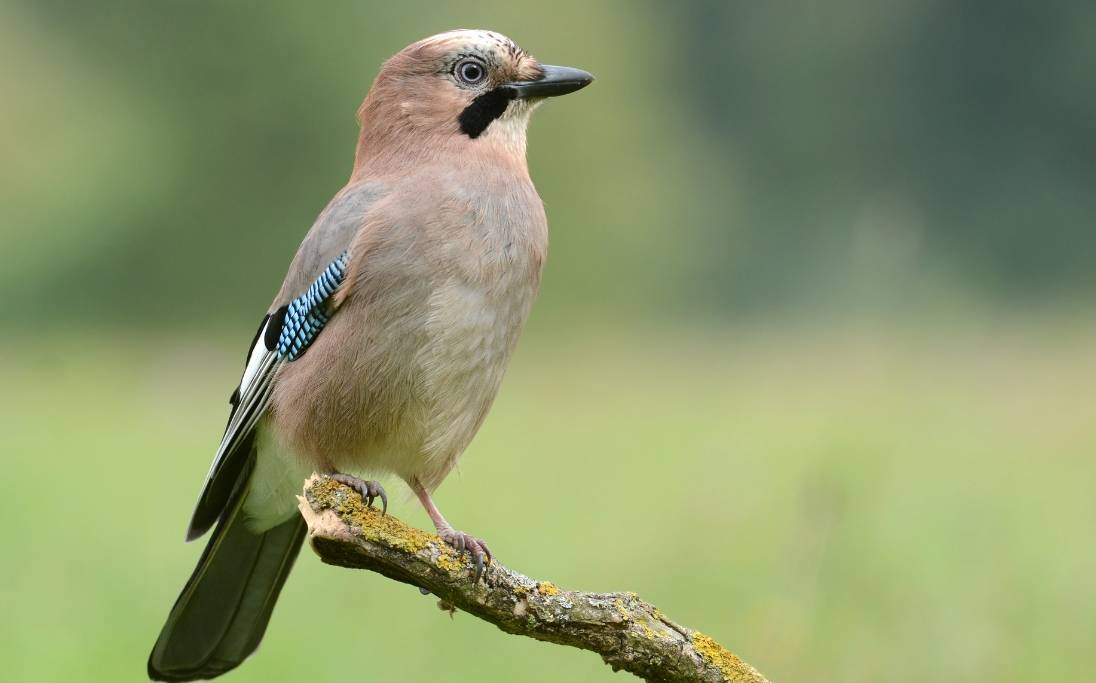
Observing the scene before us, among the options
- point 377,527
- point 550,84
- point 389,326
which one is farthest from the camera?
point 550,84

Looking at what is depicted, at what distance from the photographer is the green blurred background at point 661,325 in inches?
203

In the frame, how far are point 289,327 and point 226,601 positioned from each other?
649 mm

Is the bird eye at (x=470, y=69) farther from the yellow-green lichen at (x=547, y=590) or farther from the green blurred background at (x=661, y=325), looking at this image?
the yellow-green lichen at (x=547, y=590)

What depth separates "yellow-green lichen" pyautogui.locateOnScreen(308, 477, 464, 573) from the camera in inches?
103

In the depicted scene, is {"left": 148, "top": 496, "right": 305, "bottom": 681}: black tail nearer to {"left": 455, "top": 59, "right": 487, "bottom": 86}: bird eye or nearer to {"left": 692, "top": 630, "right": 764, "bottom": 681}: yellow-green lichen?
{"left": 455, "top": 59, "right": 487, "bottom": 86}: bird eye

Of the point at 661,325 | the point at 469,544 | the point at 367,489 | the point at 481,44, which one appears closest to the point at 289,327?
the point at 367,489

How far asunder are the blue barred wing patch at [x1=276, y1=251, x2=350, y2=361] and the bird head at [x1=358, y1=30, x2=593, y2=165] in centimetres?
39

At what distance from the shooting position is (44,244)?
56.4 ft

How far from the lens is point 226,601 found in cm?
352

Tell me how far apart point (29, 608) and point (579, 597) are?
3.40 meters

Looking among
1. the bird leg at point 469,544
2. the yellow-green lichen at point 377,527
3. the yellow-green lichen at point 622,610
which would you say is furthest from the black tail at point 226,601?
the yellow-green lichen at point 622,610

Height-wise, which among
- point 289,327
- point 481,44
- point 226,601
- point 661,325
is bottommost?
point 661,325

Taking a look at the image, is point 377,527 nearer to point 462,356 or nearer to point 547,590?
point 547,590

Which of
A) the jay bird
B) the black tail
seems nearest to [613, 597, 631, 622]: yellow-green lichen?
the jay bird
